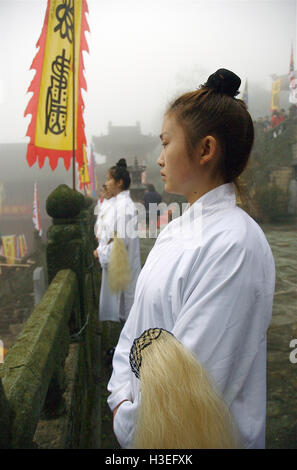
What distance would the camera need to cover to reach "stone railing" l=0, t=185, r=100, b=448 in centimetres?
84

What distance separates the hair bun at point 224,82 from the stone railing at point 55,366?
1.05 meters

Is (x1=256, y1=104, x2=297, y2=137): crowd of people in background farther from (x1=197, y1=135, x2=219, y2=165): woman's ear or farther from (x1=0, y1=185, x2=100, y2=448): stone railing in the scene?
(x1=197, y1=135, x2=219, y2=165): woman's ear

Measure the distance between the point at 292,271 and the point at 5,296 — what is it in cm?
1997

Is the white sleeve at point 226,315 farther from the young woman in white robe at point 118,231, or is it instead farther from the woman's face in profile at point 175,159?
the young woman in white robe at point 118,231

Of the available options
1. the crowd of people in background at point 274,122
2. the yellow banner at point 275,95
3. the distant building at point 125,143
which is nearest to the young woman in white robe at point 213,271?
the crowd of people in background at point 274,122

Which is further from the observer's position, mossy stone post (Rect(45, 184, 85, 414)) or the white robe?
mossy stone post (Rect(45, 184, 85, 414))

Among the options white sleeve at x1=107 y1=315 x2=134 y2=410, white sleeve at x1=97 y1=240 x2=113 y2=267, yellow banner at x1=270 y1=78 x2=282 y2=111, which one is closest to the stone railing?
white sleeve at x1=107 y1=315 x2=134 y2=410

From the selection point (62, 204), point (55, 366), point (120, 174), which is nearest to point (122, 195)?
point (120, 174)

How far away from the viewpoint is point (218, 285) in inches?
31.4

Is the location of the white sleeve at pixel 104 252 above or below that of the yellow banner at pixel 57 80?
below

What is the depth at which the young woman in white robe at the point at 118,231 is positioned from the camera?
343 centimetres

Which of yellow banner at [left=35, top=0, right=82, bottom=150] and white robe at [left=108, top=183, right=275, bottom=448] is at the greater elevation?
yellow banner at [left=35, top=0, right=82, bottom=150]

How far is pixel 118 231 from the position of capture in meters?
3.42
